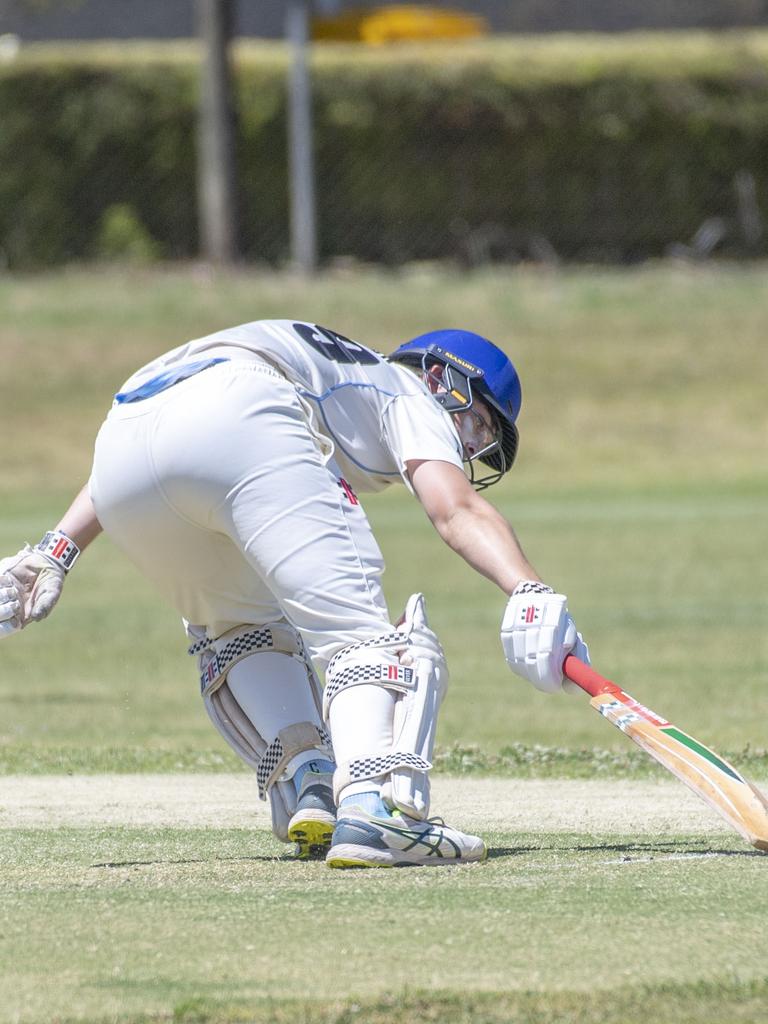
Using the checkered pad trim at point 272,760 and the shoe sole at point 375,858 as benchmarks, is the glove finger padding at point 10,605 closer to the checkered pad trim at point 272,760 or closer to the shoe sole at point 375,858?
the checkered pad trim at point 272,760

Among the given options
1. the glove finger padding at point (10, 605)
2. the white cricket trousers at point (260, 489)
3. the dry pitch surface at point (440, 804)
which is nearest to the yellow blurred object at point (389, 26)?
the dry pitch surface at point (440, 804)

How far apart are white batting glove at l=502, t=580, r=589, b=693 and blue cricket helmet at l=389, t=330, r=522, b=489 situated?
74 centimetres

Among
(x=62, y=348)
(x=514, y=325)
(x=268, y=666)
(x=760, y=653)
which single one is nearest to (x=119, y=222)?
(x=62, y=348)

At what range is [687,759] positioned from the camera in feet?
16.5

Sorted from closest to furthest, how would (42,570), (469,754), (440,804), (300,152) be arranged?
(42,570)
(440,804)
(469,754)
(300,152)

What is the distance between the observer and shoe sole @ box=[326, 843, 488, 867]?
4938 millimetres

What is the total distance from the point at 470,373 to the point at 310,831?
1.36m

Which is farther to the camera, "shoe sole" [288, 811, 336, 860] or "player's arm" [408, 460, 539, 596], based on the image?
"shoe sole" [288, 811, 336, 860]

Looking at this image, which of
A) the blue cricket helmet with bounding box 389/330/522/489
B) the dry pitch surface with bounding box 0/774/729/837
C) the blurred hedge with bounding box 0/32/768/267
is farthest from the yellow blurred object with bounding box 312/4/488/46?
the blue cricket helmet with bounding box 389/330/522/489

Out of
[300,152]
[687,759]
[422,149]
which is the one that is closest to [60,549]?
[687,759]

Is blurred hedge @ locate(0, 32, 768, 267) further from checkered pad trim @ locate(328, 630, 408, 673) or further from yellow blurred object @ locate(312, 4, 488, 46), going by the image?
checkered pad trim @ locate(328, 630, 408, 673)

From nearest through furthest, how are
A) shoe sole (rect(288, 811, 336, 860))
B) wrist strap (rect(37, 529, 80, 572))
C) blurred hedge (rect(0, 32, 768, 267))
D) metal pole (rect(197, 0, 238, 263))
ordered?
1. shoe sole (rect(288, 811, 336, 860))
2. wrist strap (rect(37, 529, 80, 572))
3. metal pole (rect(197, 0, 238, 263))
4. blurred hedge (rect(0, 32, 768, 267))

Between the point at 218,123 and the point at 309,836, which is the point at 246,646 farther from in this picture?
the point at 218,123

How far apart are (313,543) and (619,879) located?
1.14 meters
